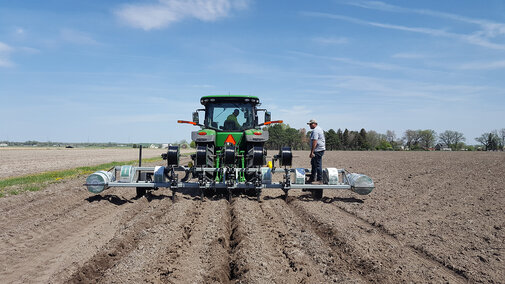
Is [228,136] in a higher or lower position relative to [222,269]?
higher

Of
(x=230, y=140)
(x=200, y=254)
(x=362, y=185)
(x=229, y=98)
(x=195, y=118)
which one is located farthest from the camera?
(x=229, y=98)

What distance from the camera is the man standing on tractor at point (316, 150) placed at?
914 cm

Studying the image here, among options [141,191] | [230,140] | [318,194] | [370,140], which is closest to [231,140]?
[230,140]

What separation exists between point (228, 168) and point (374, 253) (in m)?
4.27

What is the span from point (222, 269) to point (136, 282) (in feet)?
3.01

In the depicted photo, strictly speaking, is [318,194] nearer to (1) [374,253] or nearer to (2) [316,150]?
(2) [316,150]

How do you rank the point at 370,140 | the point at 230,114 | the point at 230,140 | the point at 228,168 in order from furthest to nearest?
the point at 370,140 → the point at 230,114 → the point at 230,140 → the point at 228,168

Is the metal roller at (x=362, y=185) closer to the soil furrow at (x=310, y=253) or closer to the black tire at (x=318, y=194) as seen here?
the black tire at (x=318, y=194)

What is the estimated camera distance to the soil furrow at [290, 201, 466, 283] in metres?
3.92

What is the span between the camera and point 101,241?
18.0 feet

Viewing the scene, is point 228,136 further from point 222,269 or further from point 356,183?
point 222,269

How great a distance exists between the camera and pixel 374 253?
15.2 feet

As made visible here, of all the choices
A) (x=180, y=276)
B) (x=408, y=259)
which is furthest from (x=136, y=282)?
(x=408, y=259)

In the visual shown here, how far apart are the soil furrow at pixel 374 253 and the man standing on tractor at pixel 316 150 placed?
2372 millimetres
